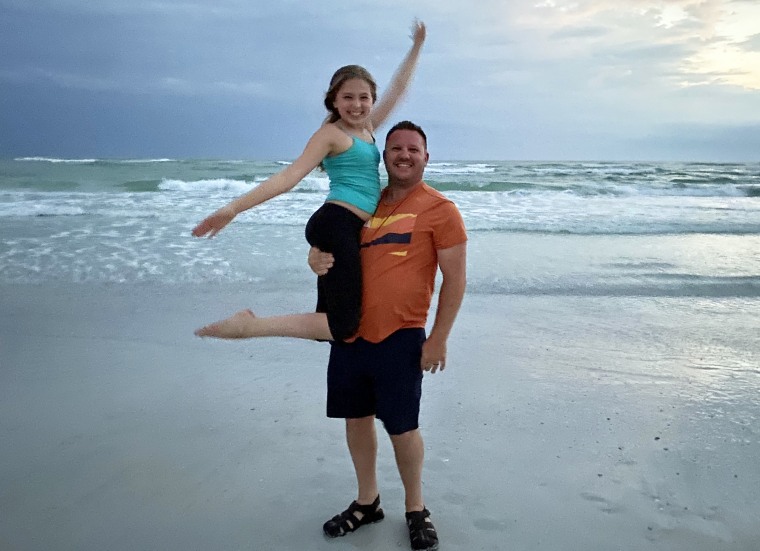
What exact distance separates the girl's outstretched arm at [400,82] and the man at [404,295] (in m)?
0.45

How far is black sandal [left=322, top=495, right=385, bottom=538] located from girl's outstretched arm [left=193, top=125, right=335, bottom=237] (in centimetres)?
136

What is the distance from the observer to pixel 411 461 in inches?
107

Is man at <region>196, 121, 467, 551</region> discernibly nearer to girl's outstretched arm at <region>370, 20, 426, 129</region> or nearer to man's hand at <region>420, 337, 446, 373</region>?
man's hand at <region>420, 337, 446, 373</region>

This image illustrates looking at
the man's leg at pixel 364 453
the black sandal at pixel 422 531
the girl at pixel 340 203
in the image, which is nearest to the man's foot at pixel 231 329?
the girl at pixel 340 203

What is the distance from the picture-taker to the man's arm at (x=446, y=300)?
2508 millimetres

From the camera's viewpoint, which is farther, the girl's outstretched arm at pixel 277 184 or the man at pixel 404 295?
the man at pixel 404 295

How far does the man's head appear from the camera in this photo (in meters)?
2.58

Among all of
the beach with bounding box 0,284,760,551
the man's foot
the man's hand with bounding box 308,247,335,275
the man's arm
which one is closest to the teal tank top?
the man's hand with bounding box 308,247,335,275

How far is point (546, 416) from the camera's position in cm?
390

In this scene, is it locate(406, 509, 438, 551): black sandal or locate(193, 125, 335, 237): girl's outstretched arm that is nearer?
locate(193, 125, 335, 237): girl's outstretched arm

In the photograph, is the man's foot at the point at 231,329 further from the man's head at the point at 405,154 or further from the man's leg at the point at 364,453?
the man's head at the point at 405,154

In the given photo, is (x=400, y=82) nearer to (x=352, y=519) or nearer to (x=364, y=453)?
(x=364, y=453)

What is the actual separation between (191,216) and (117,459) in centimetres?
1106

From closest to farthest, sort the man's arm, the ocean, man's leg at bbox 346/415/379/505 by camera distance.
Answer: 1. the man's arm
2. man's leg at bbox 346/415/379/505
3. the ocean
